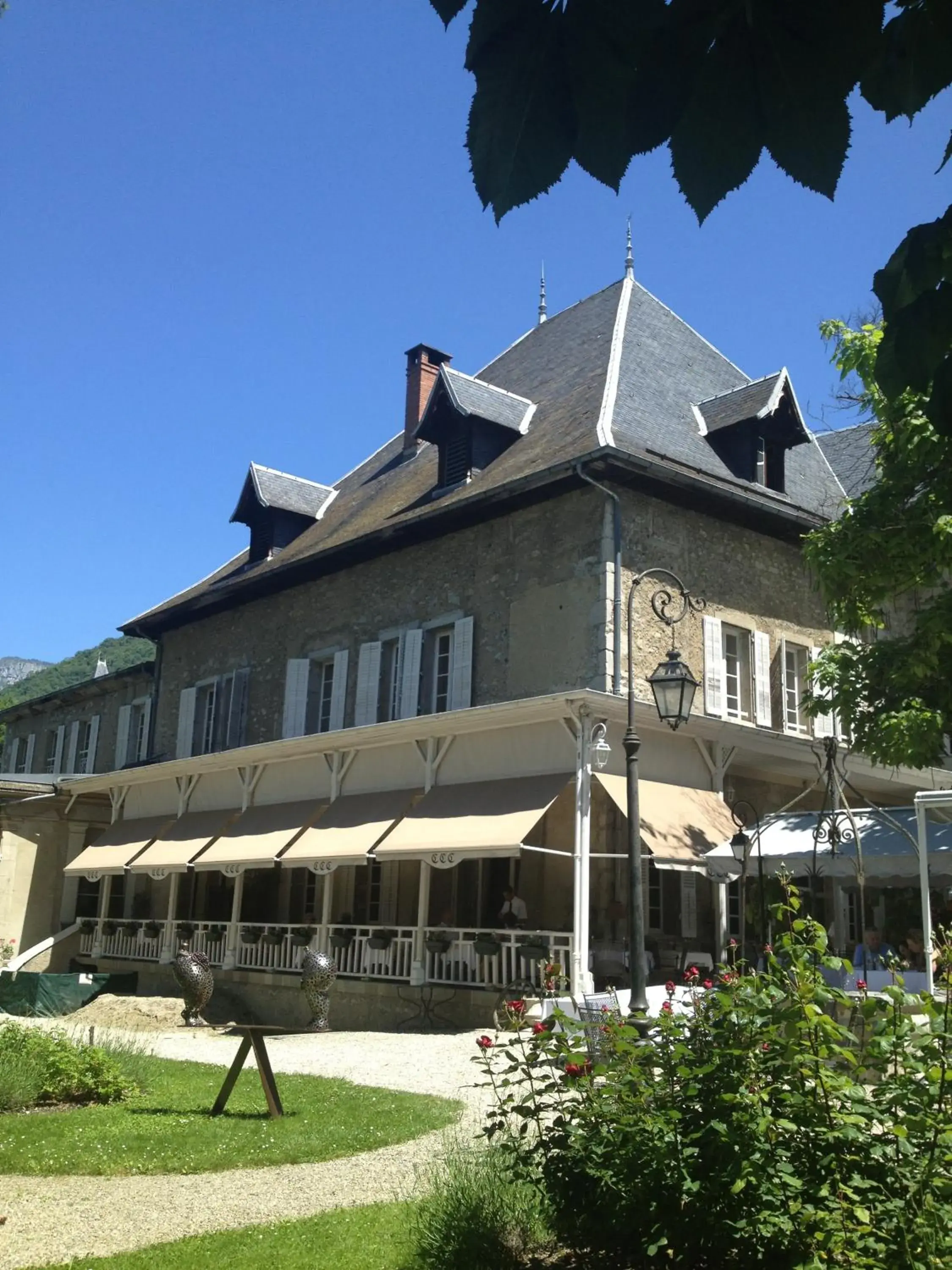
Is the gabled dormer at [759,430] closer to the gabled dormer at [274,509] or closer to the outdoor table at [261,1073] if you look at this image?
the gabled dormer at [274,509]

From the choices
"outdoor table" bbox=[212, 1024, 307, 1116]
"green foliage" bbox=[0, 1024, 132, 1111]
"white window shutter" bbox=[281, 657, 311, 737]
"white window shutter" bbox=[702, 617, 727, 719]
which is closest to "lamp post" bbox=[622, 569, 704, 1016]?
"outdoor table" bbox=[212, 1024, 307, 1116]

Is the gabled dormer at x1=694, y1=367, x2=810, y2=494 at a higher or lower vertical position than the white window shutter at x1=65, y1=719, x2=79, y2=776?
higher

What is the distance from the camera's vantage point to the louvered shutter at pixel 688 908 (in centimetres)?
1581

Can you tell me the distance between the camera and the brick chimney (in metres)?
22.3

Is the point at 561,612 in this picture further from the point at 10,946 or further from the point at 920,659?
the point at 10,946

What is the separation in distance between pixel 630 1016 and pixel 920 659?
5.64 m

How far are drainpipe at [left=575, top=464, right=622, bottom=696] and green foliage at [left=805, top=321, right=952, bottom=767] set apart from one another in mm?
2546

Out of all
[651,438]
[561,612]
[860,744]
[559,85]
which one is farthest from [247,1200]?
[651,438]

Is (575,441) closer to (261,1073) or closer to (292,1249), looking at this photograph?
(261,1073)

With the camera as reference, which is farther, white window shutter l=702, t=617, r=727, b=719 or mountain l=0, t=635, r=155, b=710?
mountain l=0, t=635, r=155, b=710

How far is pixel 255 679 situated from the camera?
20.7m

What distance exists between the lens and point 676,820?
543 inches

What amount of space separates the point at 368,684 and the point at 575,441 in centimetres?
488

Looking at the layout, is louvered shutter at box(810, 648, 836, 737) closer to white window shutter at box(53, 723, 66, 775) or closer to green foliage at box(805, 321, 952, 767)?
green foliage at box(805, 321, 952, 767)
